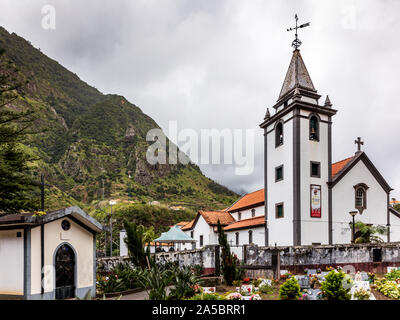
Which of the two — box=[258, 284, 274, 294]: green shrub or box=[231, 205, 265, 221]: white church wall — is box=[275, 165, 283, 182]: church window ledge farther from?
box=[258, 284, 274, 294]: green shrub

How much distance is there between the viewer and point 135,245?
12.7 m

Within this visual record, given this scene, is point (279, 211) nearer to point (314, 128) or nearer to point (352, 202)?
point (352, 202)

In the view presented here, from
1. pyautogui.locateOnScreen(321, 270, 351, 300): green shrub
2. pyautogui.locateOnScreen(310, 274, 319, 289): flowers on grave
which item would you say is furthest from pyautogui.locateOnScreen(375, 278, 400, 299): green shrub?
pyautogui.locateOnScreen(321, 270, 351, 300): green shrub

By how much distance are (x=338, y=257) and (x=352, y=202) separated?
9.55 m

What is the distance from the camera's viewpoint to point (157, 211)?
149 feet

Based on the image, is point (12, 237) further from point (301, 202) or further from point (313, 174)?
point (313, 174)

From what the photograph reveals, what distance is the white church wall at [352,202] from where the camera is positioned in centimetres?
2314

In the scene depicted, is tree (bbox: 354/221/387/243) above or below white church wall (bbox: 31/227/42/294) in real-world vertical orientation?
below

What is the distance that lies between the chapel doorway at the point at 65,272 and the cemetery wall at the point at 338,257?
888 cm

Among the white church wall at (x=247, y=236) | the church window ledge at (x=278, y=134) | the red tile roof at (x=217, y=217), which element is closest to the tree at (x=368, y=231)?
the white church wall at (x=247, y=236)

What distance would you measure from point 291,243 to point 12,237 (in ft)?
57.8

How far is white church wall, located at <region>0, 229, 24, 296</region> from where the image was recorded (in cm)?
897

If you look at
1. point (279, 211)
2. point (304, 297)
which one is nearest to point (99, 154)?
point (279, 211)
